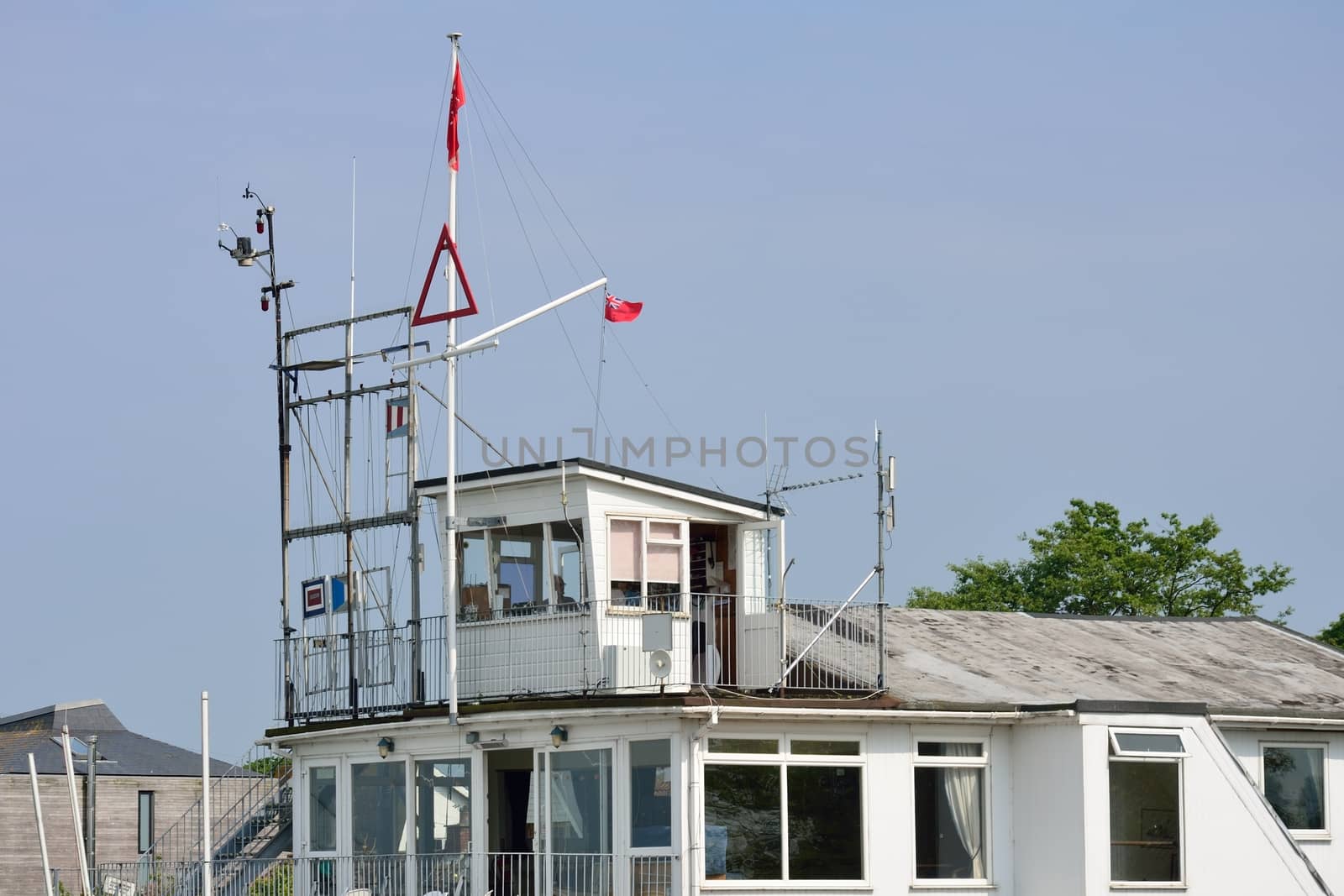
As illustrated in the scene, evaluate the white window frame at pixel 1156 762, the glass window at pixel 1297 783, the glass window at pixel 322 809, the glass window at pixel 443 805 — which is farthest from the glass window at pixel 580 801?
the glass window at pixel 1297 783

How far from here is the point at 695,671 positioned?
79.9 feet

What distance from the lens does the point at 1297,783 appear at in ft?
85.1

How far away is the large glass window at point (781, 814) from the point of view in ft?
73.5

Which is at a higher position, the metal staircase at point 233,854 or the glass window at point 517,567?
the glass window at point 517,567

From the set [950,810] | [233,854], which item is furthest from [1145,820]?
[233,854]

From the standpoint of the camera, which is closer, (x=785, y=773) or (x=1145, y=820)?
(x=785, y=773)

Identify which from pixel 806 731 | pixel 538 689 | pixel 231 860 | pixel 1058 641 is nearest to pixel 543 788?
pixel 538 689

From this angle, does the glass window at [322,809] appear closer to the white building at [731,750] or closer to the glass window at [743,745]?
the white building at [731,750]

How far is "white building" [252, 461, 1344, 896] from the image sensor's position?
22.7m

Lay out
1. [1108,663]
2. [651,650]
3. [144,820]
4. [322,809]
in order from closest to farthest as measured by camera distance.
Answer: [651,650]
[322,809]
[1108,663]
[144,820]

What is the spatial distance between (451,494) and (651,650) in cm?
398

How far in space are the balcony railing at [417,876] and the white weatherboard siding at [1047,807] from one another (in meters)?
4.93

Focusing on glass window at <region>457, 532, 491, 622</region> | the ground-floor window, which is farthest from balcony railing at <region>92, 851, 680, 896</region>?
the ground-floor window

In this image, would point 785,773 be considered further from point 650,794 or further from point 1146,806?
point 1146,806
